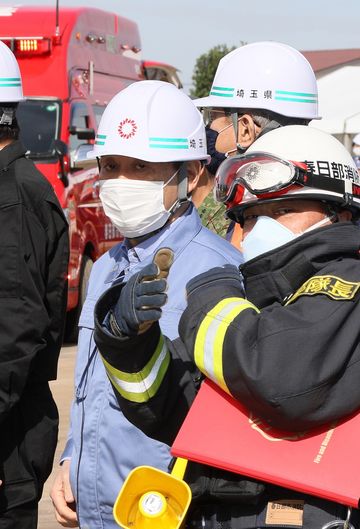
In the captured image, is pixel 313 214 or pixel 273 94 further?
pixel 273 94

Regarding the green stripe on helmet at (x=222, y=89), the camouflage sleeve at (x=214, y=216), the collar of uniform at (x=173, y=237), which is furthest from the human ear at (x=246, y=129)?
the collar of uniform at (x=173, y=237)

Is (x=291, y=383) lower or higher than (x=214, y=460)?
higher

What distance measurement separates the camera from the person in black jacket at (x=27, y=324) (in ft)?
11.4

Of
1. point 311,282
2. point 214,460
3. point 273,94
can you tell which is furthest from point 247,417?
point 273,94

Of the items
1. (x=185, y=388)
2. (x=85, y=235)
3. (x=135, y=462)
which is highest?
(x=185, y=388)

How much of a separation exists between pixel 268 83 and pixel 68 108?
23.8 feet

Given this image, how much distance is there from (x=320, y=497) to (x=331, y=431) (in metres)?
0.14

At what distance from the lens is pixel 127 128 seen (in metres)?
3.34

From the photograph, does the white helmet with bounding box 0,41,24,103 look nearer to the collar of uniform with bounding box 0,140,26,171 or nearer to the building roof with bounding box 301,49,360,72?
the collar of uniform with bounding box 0,140,26,171

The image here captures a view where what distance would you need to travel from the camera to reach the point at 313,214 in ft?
8.36

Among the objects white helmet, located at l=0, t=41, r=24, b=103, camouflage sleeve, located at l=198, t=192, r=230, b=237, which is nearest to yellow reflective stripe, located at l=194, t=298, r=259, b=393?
white helmet, located at l=0, t=41, r=24, b=103

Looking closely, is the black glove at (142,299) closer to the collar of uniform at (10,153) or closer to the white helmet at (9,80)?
the collar of uniform at (10,153)

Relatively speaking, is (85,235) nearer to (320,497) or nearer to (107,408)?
(107,408)

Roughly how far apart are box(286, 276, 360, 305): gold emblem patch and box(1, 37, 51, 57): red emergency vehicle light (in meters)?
9.82
